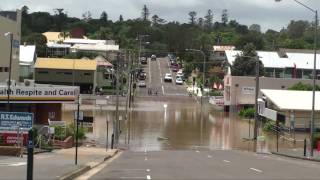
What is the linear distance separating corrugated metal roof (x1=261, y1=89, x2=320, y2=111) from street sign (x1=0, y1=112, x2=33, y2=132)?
157 feet

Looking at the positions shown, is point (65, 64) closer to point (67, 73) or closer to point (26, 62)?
point (67, 73)

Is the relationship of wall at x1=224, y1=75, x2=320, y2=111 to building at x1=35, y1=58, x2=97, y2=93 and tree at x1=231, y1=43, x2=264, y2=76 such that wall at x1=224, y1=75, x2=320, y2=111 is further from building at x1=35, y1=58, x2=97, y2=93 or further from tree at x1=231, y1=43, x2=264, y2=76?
building at x1=35, y1=58, x2=97, y2=93

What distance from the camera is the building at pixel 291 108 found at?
243ft

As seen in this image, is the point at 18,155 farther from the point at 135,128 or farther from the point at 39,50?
the point at 39,50

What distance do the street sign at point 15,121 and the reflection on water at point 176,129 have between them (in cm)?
2597

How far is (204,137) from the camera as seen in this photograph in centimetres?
6888

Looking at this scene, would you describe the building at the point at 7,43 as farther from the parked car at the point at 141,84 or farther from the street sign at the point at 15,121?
the parked car at the point at 141,84

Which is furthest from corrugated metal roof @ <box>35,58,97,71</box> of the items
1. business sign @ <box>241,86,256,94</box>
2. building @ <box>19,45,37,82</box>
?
business sign @ <box>241,86,256,94</box>

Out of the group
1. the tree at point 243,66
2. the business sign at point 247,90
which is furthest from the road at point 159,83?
the business sign at point 247,90

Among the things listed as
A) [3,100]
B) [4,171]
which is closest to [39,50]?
[3,100]

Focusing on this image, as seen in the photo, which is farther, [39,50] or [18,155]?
[39,50]

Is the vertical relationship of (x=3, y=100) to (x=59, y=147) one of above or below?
above

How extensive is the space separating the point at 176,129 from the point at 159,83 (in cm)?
7261

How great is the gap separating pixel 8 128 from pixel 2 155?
216 cm
